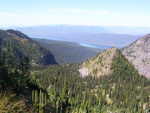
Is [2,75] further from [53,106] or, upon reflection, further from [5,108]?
[5,108]

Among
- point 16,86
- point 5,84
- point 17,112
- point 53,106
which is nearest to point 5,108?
point 17,112

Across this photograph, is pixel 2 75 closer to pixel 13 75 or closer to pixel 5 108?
pixel 13 75

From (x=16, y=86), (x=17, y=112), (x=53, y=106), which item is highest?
(x=17, y=112)

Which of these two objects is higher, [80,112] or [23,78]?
[23,78]

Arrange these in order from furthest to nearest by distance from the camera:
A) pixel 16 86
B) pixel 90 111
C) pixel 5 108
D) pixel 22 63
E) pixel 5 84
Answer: pixel 90 111, pixel 22 63, pixel 16 86, pixel 5 84, pixel 5 108

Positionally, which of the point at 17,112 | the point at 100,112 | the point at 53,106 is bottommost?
the point at 100,112

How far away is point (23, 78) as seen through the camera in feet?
512

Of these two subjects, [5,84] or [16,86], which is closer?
[5,84]

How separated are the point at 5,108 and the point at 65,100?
14314 centimetres

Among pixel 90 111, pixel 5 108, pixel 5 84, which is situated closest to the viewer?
pixel 5 108

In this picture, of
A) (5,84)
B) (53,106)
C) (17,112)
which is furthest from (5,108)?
(53,106)

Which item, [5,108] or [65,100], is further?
[65,100]

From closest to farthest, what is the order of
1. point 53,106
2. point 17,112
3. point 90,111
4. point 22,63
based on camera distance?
point 17,112
point 53,106
point 22,63
point 90,111

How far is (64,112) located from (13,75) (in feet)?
117
